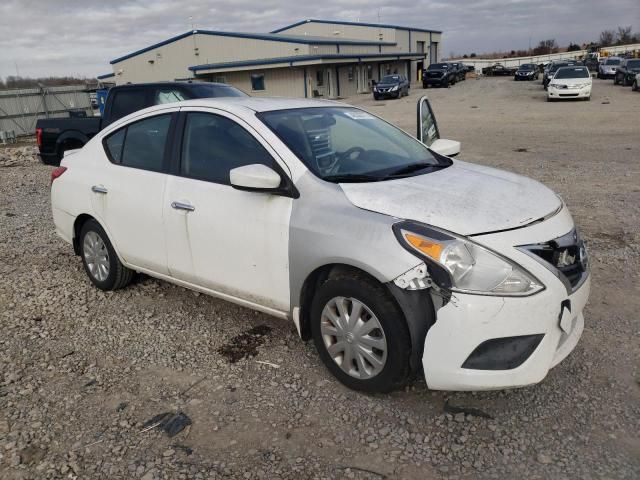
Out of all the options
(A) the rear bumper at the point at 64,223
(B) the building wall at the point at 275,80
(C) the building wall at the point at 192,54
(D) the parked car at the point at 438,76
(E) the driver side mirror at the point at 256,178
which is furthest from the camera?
(D) the parked car at the point at 438,76

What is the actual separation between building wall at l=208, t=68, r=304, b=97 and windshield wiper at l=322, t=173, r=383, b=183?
35.7 metres

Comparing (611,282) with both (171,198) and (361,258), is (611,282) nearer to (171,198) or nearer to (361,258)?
(361,258)

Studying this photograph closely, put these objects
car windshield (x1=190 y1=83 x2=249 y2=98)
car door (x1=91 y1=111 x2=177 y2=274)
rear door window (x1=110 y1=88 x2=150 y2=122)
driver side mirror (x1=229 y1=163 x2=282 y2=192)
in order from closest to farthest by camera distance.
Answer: driver side mirror (x1=229 y1=163 x2=282 y2=192), car door (x1=91 y1=111 x2=177 y2=274), car windshield (x1=190 y1=83 x2=249 y2=98), rear door window (x1=110 y1=88 x2=150 y2=122)

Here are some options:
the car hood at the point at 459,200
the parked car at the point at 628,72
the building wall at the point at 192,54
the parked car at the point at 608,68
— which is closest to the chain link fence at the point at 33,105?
the building wall at the point at 192,54

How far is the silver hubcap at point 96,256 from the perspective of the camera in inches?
187

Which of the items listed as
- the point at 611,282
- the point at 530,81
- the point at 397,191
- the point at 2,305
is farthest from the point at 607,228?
the point at 530,81

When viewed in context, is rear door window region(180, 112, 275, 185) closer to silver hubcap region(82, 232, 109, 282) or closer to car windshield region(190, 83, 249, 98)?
silver hubcap region(82, 232, 109, 282)

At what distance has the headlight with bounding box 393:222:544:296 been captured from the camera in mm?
2688

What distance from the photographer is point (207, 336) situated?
4.05 meters

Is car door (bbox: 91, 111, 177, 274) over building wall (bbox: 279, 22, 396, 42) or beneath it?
beneath

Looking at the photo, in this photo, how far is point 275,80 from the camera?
130 ft

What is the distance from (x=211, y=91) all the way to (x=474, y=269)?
6466mm

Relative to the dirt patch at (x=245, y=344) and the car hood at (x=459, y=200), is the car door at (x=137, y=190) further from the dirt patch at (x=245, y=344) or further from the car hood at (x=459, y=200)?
the car hood at (x=459, y=200)

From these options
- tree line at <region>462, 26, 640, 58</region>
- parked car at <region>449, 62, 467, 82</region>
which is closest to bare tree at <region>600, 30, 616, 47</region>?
tree line at <region>462, 26, 640, 58</region>
